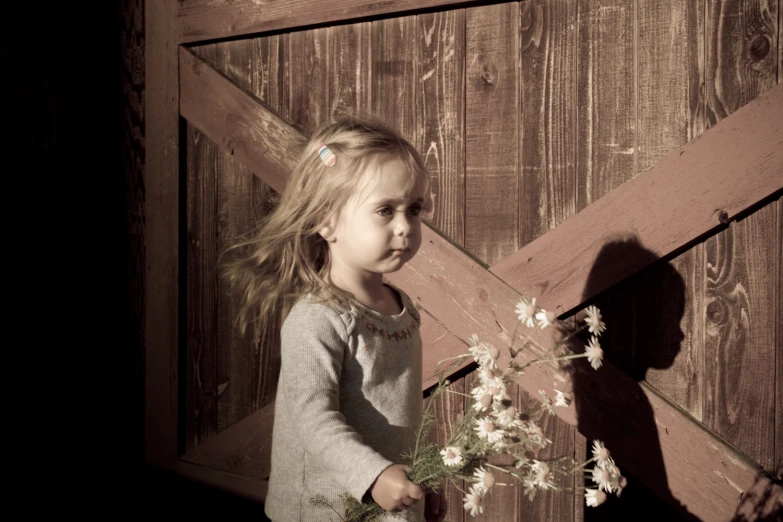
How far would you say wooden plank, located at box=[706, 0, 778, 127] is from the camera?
2.12 meters

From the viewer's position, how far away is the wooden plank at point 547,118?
239cm

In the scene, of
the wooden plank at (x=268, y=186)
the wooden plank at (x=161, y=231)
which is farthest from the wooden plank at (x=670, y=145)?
the wooden plank at (x=161, y=231)

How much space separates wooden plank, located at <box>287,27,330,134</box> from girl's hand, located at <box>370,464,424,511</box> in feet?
5.79

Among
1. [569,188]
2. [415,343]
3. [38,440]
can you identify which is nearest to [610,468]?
[415,343]

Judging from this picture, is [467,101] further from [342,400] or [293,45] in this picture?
[342,400]

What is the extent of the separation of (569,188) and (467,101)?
492mm

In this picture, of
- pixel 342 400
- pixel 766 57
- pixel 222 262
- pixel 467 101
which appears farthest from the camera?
pixel 222 262

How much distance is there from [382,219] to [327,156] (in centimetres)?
23

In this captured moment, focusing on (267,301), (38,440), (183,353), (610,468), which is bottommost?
(38,440)

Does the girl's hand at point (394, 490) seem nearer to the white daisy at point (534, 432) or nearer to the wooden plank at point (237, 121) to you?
the white daisy at point (534, 432)

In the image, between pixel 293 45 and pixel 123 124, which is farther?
pixel 123 124

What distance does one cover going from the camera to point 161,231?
10.8 feet

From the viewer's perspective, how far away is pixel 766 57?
2.12m

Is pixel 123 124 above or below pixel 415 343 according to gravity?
above
